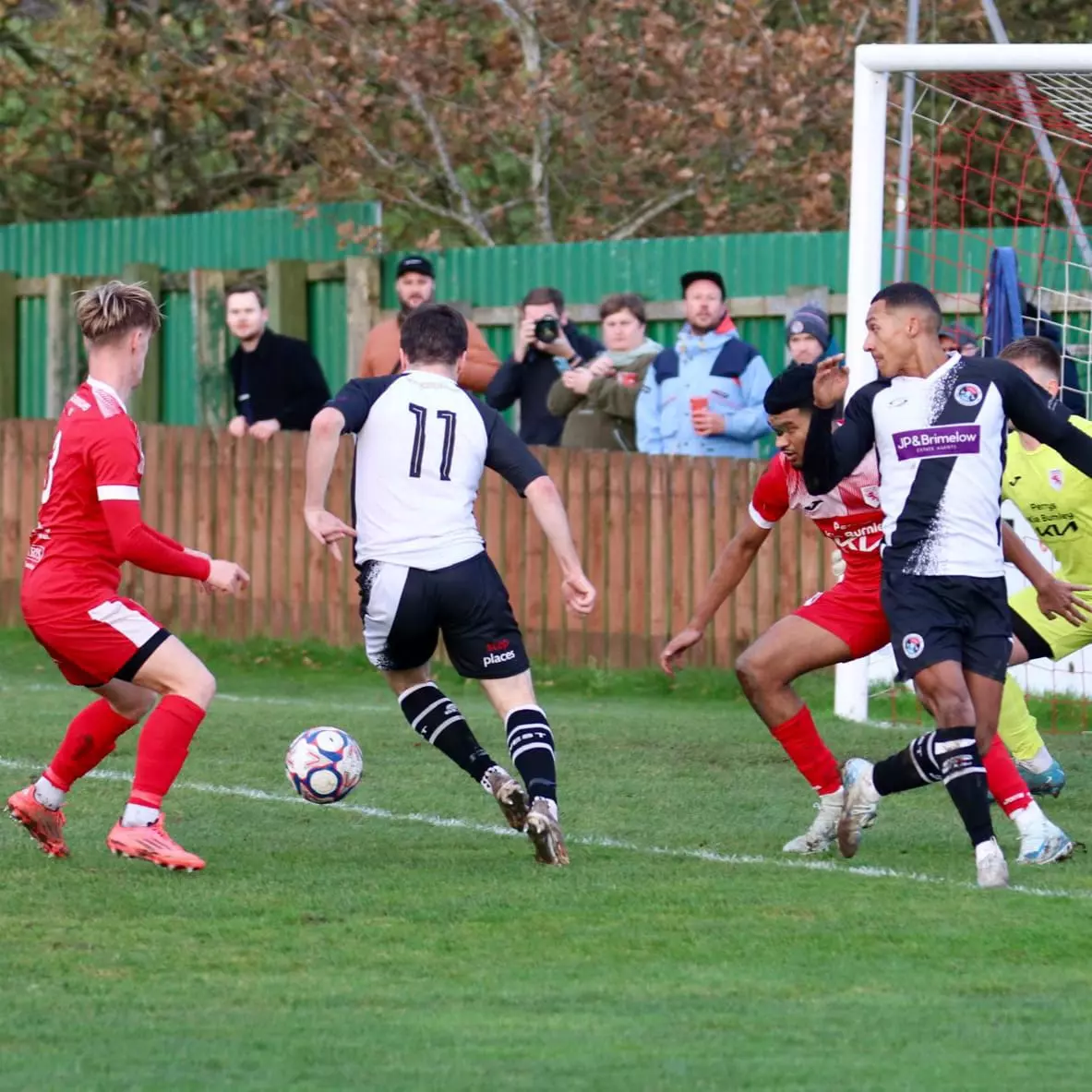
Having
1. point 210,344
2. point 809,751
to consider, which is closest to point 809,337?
point 809,751

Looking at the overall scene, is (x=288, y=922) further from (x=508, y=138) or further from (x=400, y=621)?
(x=508, y=138)

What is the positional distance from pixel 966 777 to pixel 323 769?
2.34 meters

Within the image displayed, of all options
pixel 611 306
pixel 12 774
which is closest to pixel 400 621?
pixel 12 774

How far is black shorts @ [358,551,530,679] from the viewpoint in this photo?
8328mm

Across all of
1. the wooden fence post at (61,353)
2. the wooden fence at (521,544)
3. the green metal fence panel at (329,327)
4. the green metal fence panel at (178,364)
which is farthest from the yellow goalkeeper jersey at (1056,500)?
the wooden fence post at (61,353)

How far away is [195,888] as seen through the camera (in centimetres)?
779

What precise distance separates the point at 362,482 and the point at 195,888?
154 centimetres

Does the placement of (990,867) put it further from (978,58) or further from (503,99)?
(503,99)

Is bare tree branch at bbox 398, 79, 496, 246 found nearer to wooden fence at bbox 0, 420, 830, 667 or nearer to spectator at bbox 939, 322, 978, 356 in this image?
wooden fence at bbox 0, 420, 830, 667

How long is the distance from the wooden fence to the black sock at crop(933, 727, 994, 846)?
6.15 metres

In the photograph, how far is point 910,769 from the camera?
799cm

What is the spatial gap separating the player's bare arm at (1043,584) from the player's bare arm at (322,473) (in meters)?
2.23

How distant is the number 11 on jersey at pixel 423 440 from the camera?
831 centimetres

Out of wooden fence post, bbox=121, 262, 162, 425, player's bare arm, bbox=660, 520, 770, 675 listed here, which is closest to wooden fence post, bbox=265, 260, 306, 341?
wooden fence post, bbox=121, 262, 162, 425
